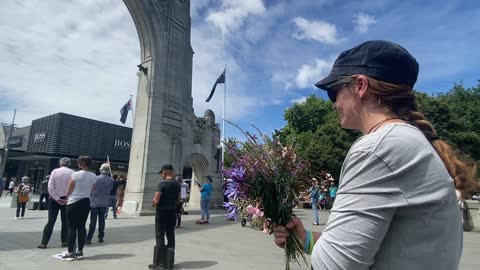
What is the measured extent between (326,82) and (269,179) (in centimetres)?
93

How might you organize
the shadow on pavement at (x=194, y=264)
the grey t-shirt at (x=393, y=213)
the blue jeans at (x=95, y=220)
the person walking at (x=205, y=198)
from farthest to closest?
the person walking at (x=205, y=198), the blue jeans at (x=95, y=220), the shadow on pavement at (x=194, y=264), the grey t-shirt at (x=393, y=213)

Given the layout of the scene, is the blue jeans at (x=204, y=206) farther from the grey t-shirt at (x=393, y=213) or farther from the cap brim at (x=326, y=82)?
the grey t-shirt at (x=393, y=213)

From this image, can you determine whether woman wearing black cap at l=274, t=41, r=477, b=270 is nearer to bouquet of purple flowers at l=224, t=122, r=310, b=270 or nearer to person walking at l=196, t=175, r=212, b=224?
bouquet of purple flowers at l=224, t=122, r=310, b=270

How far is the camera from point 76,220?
663cm

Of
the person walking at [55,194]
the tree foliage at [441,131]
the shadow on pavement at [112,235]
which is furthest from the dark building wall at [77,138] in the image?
the person walking at [55,194]

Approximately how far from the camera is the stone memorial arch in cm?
1666

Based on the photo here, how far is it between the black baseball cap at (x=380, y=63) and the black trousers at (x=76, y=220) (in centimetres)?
669

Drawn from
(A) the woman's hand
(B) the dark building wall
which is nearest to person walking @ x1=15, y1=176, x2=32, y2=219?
(A) the woman's hand

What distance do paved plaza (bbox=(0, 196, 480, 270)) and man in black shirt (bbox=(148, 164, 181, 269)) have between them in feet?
1.13

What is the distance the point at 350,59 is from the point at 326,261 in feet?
2.59

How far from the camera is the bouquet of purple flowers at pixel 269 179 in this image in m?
2.04

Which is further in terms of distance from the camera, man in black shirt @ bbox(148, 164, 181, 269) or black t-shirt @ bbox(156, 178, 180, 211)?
black t-shirt @ bbox(156, 178, 180, 211)

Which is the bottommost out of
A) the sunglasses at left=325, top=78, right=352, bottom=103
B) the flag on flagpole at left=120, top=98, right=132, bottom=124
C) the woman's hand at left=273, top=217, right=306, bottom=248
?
the woman's hand at left=273, top=217, right=306, bottom=248

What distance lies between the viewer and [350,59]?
4.39 ft
